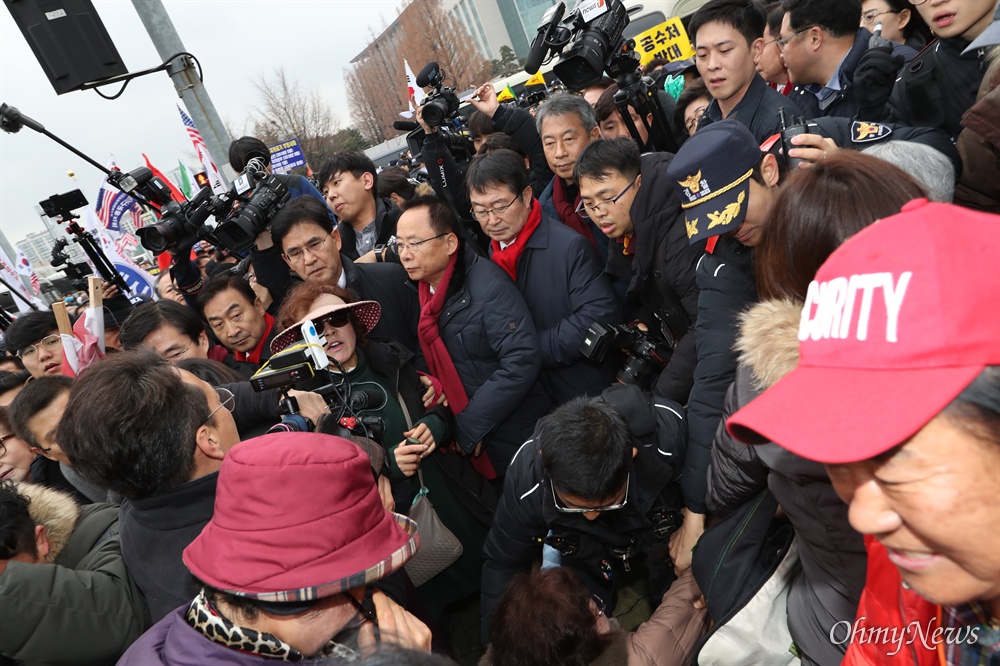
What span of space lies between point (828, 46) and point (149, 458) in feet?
11.2

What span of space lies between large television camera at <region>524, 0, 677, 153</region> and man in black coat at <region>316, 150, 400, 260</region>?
1452mm

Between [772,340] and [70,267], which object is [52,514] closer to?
[772,340]

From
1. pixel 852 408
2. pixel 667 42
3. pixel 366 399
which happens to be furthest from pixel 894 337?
pixel 667 42

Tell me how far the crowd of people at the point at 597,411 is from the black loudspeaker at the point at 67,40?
2.28 meters

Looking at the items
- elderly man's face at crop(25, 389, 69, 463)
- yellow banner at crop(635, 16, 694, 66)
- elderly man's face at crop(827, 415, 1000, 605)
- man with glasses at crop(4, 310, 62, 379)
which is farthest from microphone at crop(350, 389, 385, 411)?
yellow banner at crop(635, 16, 694, 66)

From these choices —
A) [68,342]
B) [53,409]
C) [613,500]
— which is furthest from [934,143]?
[68,342]

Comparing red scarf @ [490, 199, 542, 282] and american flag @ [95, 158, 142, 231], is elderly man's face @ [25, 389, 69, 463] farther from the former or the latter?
american flag @ [95, 158, 142, 231]

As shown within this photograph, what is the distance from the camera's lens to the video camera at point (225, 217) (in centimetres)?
344

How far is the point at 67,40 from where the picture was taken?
5.22 meters

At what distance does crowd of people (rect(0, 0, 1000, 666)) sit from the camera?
2.58 ft

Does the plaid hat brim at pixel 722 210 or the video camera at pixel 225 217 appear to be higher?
the video camera at pixel 225 217

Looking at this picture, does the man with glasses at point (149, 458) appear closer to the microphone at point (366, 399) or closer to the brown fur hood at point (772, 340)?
the microphone at point (366, 399)

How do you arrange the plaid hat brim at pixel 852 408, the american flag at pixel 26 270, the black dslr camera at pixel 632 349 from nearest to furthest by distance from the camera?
the plaid hat brim at pixel 852 408 < the black dslr camera at pixel 632 349 < the american flag at pixel 26 270

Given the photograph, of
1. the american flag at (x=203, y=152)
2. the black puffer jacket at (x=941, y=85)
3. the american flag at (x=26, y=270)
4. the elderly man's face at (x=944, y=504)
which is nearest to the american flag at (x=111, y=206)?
the american flag at (x=203, y=152)
